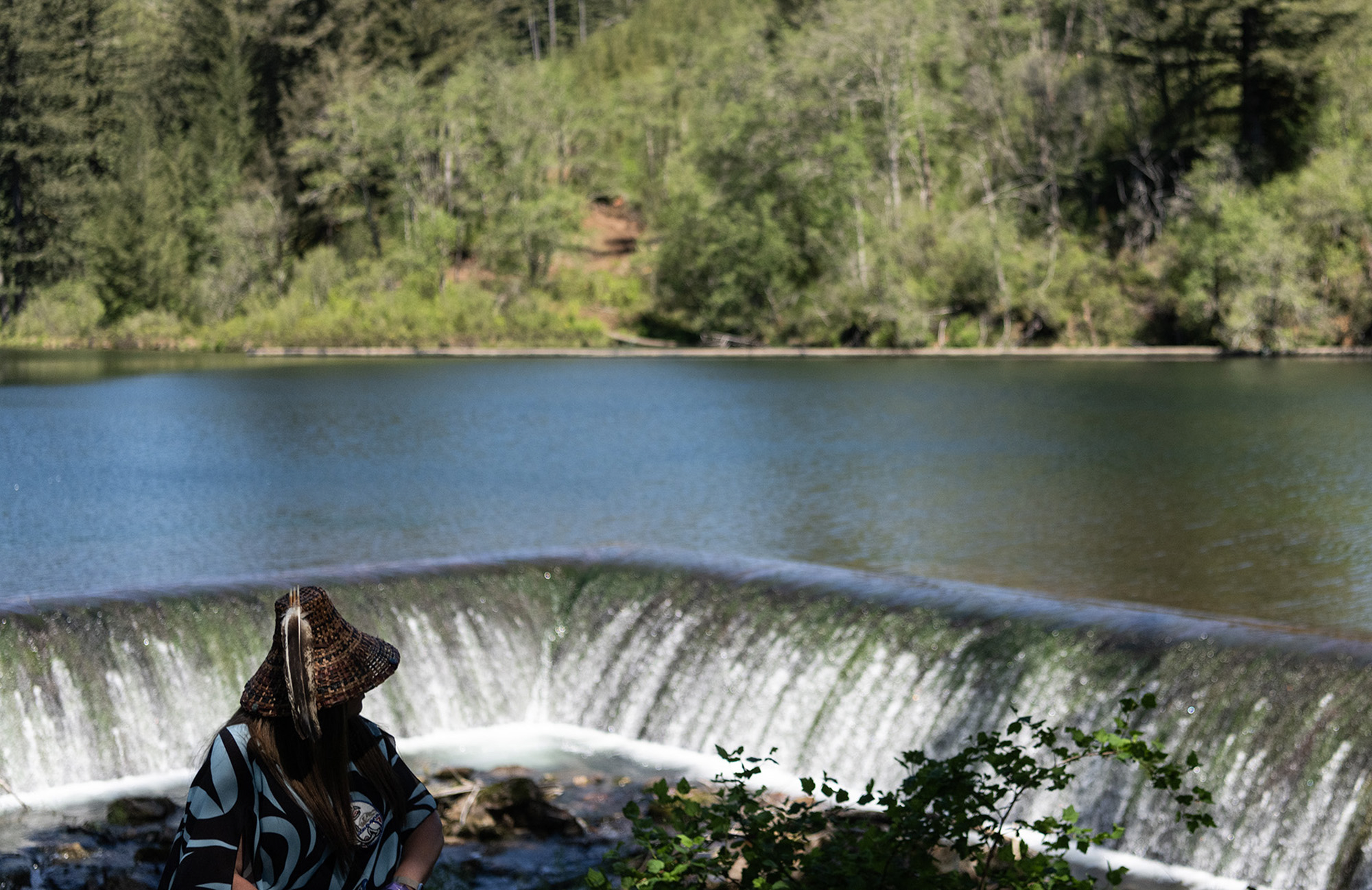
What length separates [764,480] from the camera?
1755 centimetres

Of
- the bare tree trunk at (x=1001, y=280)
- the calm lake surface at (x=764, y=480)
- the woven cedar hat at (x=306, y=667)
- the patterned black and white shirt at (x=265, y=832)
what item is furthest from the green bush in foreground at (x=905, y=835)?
the bare tree trunk at (x=1001, y=280)

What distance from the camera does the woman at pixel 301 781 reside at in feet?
8.20

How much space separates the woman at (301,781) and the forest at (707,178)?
35088 mm

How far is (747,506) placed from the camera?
15.7 metres

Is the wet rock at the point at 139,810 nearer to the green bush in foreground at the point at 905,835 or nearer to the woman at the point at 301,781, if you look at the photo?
the green bush in foreground at the point at 905,835

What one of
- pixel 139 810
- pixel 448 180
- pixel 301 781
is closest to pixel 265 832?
pixel 301 781

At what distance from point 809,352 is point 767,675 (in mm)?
33800

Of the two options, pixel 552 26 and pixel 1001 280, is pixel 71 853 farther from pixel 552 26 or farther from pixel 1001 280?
pixel 552 26

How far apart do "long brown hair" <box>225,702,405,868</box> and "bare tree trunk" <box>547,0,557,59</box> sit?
77622 millimetres

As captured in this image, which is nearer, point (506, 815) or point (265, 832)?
point (265, 832)

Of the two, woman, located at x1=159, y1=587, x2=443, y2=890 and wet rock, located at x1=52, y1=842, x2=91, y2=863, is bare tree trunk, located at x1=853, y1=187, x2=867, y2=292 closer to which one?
wet rock, located at x1=52, y1=842, x2=91, y2=863

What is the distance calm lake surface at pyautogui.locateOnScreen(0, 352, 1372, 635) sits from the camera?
12.6 meters

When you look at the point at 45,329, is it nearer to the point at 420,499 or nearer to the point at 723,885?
the point at 420,499

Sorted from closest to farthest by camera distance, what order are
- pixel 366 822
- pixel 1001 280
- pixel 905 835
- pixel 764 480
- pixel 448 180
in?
pixel 366 822
pixel 905 835
pixel 764 480
pixel 1001 280
pixel 448 180
